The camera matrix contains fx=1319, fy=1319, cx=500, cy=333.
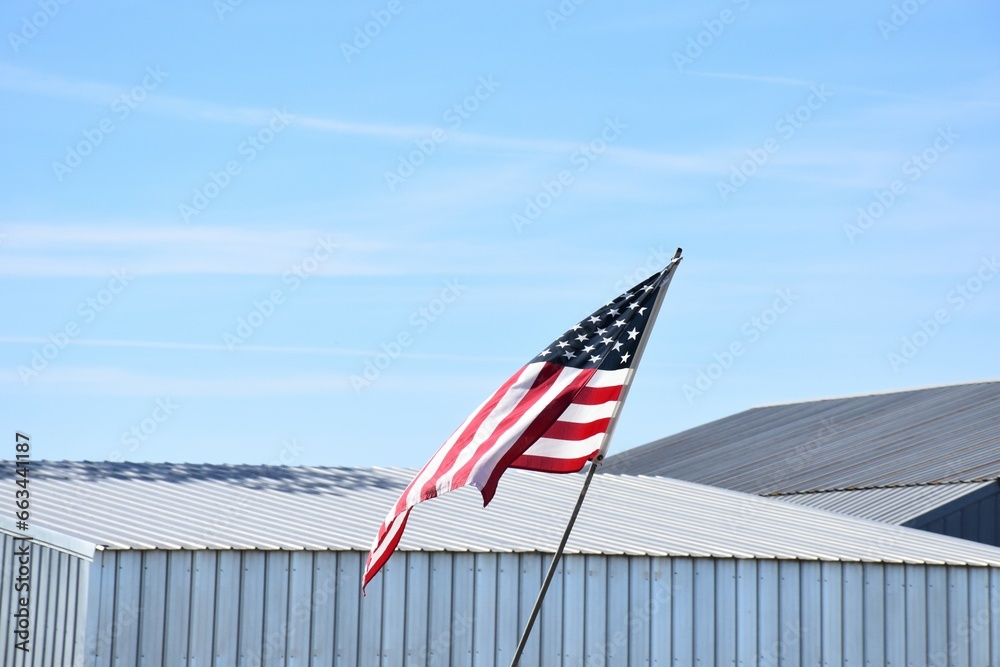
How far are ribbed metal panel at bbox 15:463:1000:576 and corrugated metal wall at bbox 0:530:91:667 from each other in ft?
1.42

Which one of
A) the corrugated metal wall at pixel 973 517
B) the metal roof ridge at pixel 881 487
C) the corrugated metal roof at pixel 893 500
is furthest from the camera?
the metal roof ridge at pixel 881 487

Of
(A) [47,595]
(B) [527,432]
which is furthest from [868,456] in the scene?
(B) [527,432]

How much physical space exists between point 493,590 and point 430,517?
94.2 inches

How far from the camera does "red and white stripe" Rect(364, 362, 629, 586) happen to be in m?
11.1

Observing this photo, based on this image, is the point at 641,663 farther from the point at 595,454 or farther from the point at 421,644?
the point at 595,454

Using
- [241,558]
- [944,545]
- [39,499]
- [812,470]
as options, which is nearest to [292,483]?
[39,499]

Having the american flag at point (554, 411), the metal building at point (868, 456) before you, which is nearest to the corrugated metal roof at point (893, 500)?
→ the metal building at point (868, 456)

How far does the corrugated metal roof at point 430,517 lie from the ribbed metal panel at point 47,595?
0.28 metres

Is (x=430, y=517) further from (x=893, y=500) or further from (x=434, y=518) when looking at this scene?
(x=893, y=500)

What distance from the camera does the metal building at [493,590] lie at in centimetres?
1503

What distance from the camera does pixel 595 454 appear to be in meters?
11.1

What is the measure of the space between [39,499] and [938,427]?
75.8 ft

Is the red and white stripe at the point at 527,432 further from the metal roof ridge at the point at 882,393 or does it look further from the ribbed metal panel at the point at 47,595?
the metal roof ridge at the point at 882,393

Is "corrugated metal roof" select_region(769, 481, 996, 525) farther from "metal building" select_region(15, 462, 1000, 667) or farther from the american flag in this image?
the american flag
